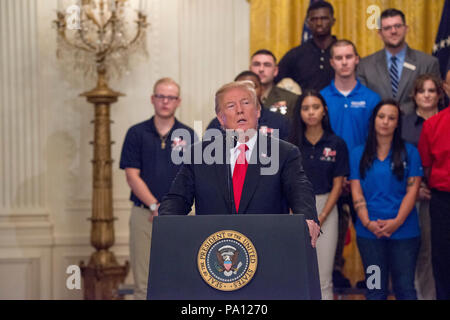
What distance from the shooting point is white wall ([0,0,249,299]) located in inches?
240

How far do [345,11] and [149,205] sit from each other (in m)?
2.69

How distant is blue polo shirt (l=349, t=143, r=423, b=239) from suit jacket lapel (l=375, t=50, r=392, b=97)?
59cm

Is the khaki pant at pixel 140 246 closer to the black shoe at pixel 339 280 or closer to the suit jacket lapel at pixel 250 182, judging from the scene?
the black shoe at pixel 339 280

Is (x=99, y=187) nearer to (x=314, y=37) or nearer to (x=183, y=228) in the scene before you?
(x=314, y=37)

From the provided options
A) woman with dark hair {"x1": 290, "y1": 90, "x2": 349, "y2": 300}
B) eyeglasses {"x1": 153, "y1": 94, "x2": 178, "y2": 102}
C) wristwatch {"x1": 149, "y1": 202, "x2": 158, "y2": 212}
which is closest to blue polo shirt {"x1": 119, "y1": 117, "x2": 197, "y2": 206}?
wristwatch {"x1": 149, "y1": 202, "x2": 158, "y2": 212}

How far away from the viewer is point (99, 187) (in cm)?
574

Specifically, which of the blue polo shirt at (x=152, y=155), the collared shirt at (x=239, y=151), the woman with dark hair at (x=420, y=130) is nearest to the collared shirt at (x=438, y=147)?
the woman with dark hair at (x=420, y=130)

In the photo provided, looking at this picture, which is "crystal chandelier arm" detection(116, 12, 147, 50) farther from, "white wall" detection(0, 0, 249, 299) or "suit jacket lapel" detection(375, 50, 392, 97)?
"suit jacket lapel" detection(375, 50, 392, 97)

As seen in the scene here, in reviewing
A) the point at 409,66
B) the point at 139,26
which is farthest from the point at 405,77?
the point at 139,26

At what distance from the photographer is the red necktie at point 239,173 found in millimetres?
2822

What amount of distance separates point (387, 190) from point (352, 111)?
67 centimetres

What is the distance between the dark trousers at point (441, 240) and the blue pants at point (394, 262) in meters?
0.15

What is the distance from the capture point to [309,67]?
5.38 meters
